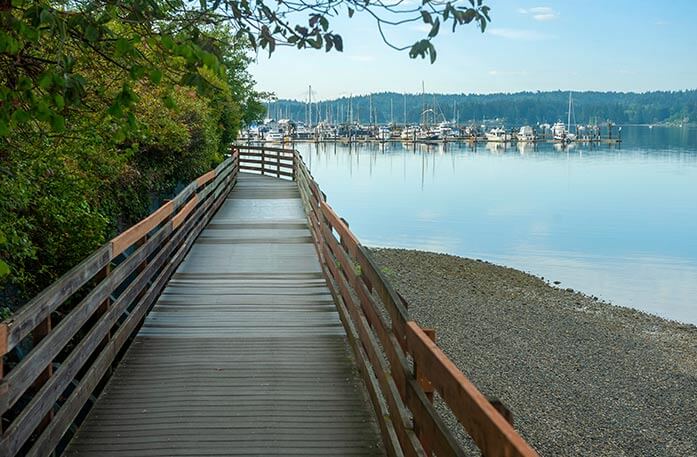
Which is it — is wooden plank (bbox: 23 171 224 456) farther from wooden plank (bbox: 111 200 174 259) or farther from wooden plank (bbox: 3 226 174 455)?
wooden plank (bbox: 111 200 174 259)

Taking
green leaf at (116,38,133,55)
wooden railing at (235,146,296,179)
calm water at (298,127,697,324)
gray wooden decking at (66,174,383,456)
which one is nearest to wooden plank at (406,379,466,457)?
gray wooden decking at (66,174,383,456)

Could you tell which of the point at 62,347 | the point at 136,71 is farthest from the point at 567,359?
the point at 136,71

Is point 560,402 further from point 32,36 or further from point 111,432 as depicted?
point 32,36

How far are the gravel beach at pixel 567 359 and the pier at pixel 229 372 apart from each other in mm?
3989

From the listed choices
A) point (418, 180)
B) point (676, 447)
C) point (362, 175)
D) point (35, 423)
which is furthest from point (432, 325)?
point (362, 175)

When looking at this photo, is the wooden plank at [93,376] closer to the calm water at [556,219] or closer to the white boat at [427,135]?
the calm water at [556,219]

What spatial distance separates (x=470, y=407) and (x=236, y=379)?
133 inches

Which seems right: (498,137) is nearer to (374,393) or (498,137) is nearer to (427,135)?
(427,135)

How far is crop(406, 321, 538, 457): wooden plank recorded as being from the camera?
7.91 ft

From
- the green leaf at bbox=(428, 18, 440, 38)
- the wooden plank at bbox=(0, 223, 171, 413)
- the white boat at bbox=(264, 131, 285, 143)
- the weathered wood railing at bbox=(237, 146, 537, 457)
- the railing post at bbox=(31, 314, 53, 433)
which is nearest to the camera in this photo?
the weathered wood railing at bbox=(237, 146, 537, 457)

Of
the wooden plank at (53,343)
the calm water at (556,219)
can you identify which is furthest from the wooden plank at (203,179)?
the calm water at (556,219)

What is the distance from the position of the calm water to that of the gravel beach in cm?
365

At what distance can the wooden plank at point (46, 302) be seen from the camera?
3.77 meters

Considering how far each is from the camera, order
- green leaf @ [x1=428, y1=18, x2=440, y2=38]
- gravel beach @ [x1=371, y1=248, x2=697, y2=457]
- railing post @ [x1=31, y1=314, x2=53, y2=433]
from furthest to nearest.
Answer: gravel beach @ [x1=371, y1=248, x2=697, y2=457], railing post @ [x1=31, y1=314, x2=53, y2=433], green leaf @ [x1=428, y1=18, x2=440, y2=38]
